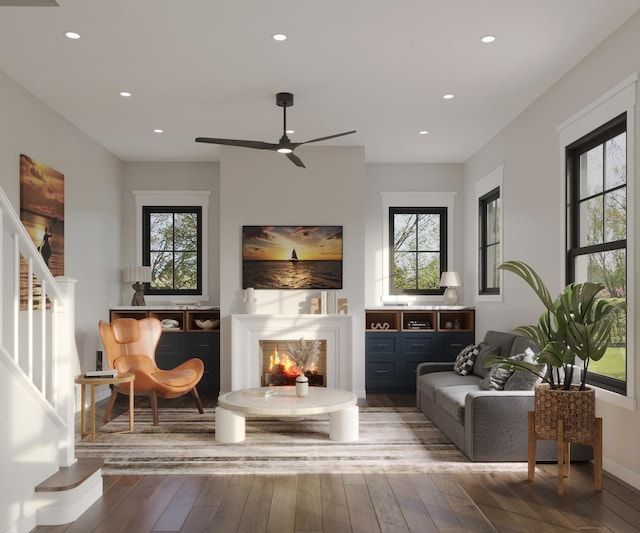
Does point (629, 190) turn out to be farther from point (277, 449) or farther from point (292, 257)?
point (292, 257)

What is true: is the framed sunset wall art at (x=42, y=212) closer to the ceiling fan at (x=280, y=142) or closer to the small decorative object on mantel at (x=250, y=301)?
the ceiling fan at (x=280, y=142)

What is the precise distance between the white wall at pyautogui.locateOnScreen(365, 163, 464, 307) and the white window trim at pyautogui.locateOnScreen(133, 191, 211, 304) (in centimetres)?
215

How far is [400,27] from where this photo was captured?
4141mm

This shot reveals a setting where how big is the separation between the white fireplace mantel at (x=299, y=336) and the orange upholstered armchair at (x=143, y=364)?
2.92ft

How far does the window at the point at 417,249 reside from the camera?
8.23m

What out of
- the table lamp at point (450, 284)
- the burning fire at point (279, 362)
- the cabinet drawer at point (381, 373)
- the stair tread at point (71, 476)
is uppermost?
the table lamp at point (450, 284)

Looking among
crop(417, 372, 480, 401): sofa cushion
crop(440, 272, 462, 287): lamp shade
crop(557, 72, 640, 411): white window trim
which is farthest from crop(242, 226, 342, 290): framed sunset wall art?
crop(557, 72, 640, 411): white window trim

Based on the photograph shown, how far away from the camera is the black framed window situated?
8203 millimetres

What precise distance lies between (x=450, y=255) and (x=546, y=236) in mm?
2834

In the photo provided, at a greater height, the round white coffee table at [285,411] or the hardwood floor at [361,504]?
the round white coffee table at [285,411]

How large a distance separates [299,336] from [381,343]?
1.13 metres

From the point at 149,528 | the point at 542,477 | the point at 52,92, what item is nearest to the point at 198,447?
the point at 149,528

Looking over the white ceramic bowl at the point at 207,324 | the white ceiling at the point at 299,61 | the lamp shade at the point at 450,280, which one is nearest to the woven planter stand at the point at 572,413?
the white ceiling at the point at 299,61

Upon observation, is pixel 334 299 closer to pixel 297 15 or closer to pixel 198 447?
pixel 198 447
